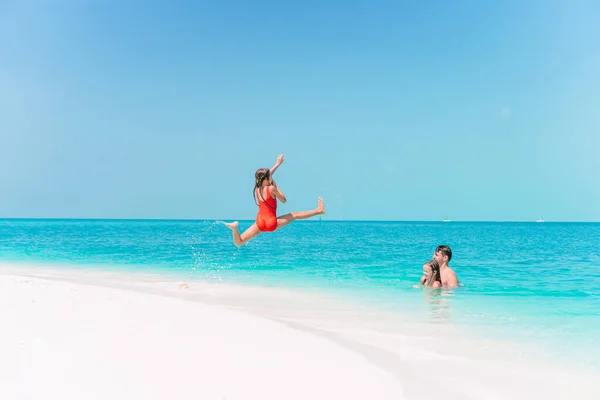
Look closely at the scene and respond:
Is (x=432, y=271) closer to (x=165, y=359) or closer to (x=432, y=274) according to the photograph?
(x=432, y=274)

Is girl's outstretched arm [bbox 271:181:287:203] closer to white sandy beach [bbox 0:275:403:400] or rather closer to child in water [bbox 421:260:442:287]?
white sandy beach [bbox 0:275:403:400]

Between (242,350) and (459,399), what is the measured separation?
2.53 meters

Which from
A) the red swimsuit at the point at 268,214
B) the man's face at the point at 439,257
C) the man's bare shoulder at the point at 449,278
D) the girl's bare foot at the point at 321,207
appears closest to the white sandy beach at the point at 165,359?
the red swimsuit at the point at 268,214

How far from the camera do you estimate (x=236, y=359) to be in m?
5.93

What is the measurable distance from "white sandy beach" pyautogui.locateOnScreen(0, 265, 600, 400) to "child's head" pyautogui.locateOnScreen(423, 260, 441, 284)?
13.5 feet

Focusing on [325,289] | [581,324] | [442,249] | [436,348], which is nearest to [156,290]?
[325,289]

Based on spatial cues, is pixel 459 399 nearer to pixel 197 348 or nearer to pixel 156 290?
pixel 197 348

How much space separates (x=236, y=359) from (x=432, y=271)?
8.32m

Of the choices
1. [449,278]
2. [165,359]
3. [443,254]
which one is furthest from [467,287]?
[165,359]

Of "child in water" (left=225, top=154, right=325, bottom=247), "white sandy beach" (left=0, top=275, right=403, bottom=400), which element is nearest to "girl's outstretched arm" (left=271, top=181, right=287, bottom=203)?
"child in water" (left=225, top=154, right=325, bottom=247)

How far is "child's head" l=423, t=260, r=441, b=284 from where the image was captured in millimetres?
13148

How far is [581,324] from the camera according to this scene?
9180 millimetres

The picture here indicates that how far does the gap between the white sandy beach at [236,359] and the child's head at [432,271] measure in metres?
4.12

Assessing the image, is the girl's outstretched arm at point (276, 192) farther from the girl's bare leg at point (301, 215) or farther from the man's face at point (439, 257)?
the man's face at point (439, 257)
